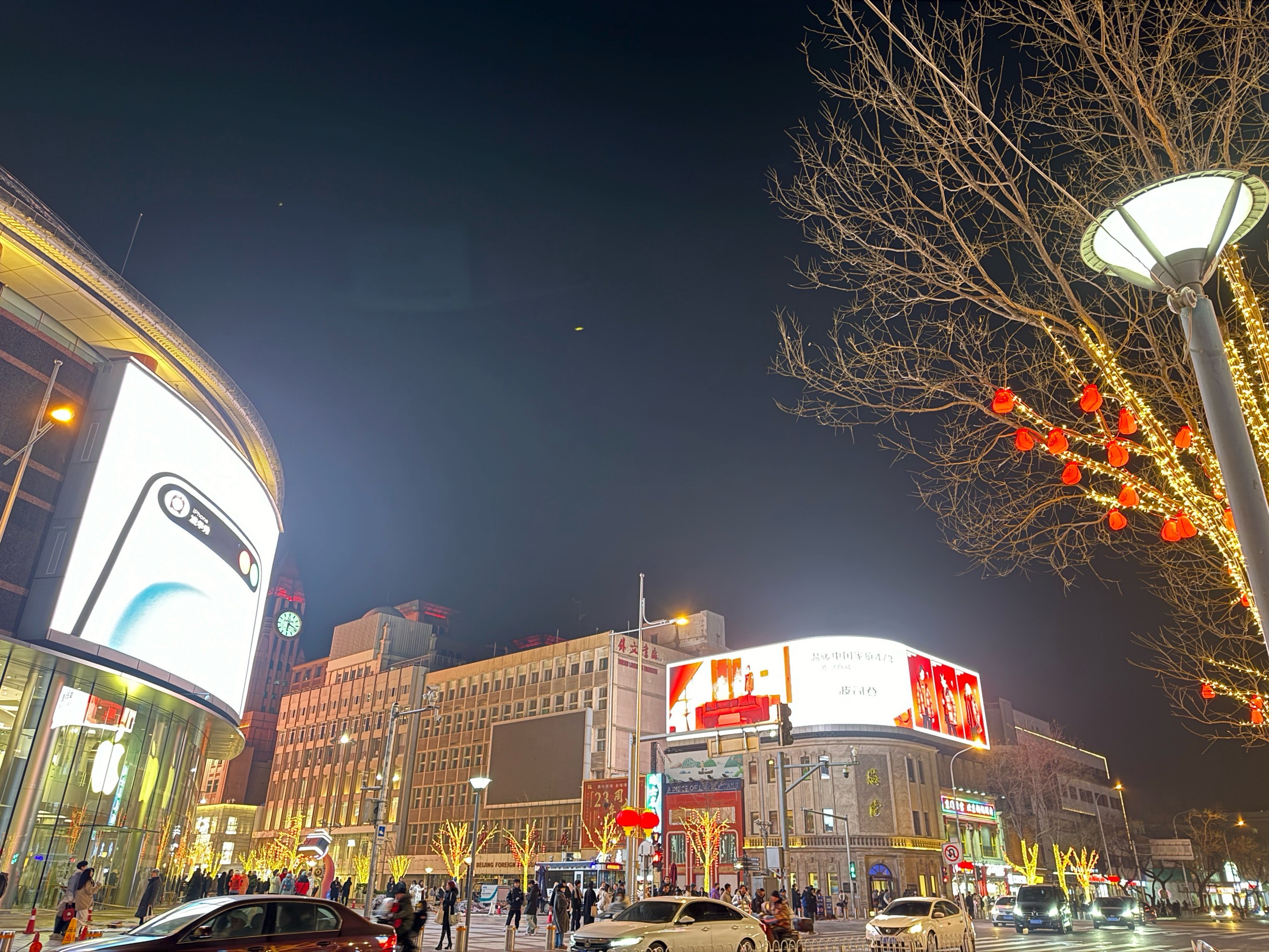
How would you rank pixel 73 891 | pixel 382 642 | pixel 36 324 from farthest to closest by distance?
pixel 382 642
pixel 36 324
pixel 73 891

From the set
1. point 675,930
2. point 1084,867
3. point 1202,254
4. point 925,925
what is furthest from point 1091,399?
point 1084,867

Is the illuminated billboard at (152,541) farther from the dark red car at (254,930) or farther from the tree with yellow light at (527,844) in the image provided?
the tree with yellow light at (527,844)

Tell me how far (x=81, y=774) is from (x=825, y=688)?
191 ft

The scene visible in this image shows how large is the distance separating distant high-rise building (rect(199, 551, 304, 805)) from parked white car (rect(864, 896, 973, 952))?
89308mm

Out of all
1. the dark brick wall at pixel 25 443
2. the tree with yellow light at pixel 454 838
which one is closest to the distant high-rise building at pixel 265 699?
the tree with yellow light at pixel 454 838

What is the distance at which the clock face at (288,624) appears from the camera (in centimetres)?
13100

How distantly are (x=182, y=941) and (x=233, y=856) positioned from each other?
121 metres

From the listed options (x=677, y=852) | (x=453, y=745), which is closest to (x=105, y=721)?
(x=677, y=852)

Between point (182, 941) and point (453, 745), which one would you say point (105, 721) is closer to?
point (182, 941)

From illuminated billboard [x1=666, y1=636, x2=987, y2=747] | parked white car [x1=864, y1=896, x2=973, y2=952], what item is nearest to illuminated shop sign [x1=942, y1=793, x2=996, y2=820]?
illuminated billboard [x1=666, y1=636, x2=987, y2=747]

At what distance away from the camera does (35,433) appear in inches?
1001

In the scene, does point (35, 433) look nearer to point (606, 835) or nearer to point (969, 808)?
point (606, 835)

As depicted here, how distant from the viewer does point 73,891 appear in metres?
18.3

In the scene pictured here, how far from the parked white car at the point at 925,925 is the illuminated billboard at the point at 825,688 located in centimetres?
4996
